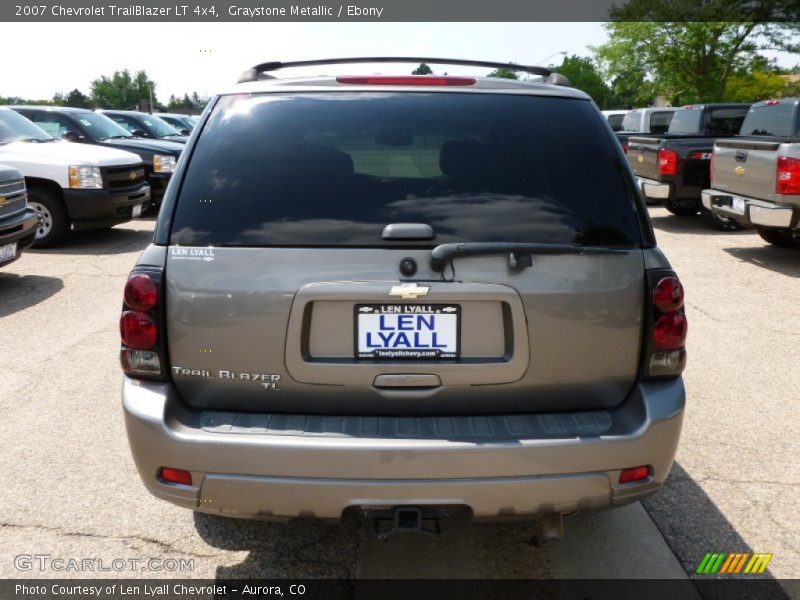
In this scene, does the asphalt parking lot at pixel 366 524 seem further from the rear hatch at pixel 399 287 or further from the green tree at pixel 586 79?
the green tree at pixel 586 79

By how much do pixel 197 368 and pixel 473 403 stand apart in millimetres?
964

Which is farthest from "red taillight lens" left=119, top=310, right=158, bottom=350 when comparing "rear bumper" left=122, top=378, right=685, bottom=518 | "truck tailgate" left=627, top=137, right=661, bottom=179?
"truck tailgate" left=627, top=137, right=661, bottom=179

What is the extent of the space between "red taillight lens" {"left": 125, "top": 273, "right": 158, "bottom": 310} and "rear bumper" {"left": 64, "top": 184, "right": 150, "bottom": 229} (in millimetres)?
8698

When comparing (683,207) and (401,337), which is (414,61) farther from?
(683,207)

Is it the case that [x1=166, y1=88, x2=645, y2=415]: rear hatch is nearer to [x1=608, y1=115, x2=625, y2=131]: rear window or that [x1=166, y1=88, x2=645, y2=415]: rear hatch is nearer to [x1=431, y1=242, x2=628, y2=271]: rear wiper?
[x1=431, y1=242, x2=628, y2=271]: rear wiper

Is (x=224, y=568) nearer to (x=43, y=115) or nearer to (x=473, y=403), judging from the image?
(x=473, y=403)

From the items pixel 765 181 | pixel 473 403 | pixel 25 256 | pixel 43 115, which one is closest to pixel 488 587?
pixel 473 403

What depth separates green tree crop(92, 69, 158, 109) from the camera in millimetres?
122125

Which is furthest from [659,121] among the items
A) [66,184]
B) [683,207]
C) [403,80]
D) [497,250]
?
→ [497,250]

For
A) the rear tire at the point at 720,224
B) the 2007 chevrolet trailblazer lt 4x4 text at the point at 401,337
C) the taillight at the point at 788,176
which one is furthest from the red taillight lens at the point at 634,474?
the rear tire at the point at 720,224

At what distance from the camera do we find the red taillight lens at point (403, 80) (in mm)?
2809

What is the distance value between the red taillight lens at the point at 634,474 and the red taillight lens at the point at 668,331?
43cm

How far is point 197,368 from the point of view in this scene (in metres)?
2.53

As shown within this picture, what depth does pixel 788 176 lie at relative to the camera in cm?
852
